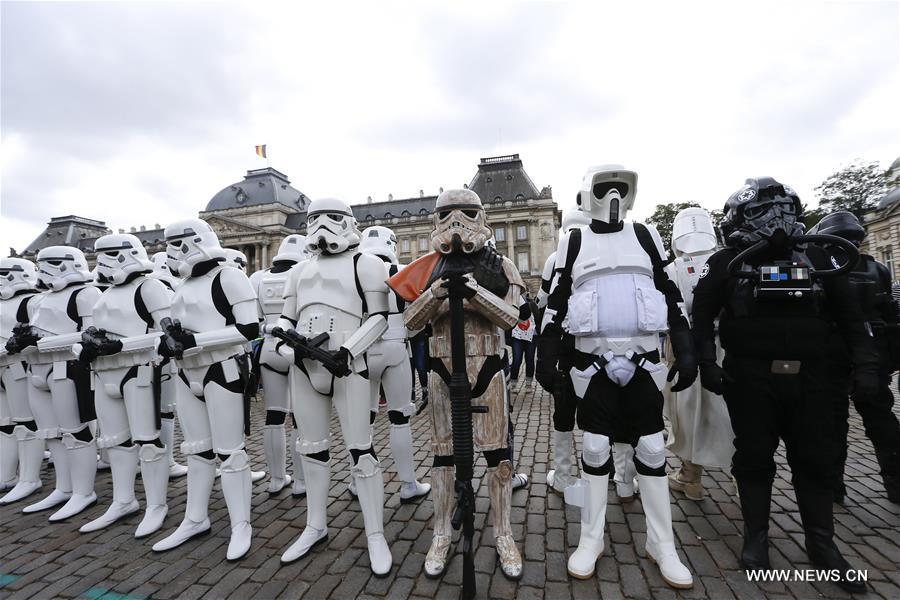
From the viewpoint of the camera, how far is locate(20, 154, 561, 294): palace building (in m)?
49.5

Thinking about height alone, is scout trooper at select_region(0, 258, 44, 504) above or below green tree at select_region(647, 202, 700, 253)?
below

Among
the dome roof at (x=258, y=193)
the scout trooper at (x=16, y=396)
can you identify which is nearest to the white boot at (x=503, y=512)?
the scout trooper at (x=16, y=396)

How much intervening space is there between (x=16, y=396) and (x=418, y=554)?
16.5 ft

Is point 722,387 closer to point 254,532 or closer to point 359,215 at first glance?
point 254,532

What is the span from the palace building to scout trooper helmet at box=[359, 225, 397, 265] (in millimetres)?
39984

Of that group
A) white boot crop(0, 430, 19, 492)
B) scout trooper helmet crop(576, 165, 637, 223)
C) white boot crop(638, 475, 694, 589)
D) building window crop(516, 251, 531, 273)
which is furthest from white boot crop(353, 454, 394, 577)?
building window crop(516, 251, 531, 273)

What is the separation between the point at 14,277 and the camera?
4805 mm

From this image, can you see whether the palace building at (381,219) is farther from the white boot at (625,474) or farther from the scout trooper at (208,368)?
the scout trooper at (208,368)

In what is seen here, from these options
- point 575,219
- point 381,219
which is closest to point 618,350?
point 575,219

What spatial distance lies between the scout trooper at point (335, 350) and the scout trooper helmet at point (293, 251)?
2.26 meters

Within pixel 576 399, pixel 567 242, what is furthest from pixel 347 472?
pixel 567 242

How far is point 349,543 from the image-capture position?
10.8ft

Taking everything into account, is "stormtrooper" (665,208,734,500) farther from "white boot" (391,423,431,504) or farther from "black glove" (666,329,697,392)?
"white boot" (391,423,431,504)

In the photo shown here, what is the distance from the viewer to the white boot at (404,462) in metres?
4.03
